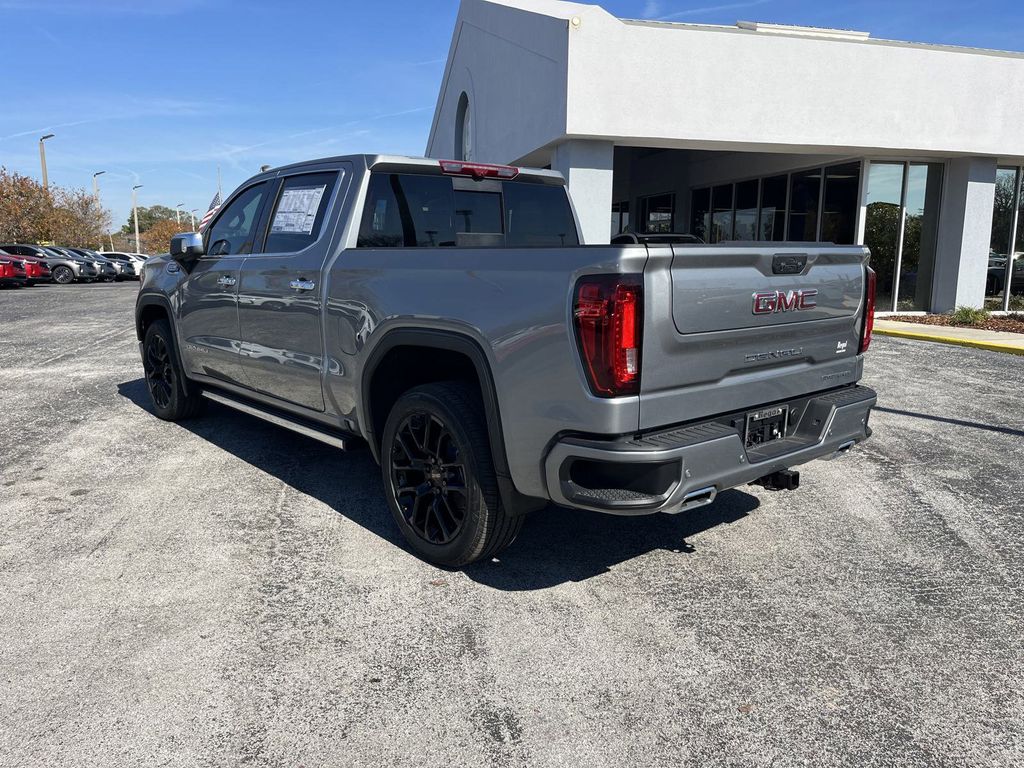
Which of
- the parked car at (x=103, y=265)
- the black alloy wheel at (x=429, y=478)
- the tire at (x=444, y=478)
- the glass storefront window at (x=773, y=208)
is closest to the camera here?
the tire at (x=444, y=478)

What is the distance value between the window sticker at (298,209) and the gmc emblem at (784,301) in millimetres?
2620

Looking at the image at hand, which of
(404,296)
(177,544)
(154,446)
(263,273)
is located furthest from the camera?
(154,446)

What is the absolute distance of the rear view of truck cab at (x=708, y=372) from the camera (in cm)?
295

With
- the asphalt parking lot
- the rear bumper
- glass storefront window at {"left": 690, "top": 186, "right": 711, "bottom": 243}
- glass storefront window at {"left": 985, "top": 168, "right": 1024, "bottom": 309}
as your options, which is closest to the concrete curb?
glass storefront window at {"left": 985, "top": 168, "right": 1024, "bottom": 309}

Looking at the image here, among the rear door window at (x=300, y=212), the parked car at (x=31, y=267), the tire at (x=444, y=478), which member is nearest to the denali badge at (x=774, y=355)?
the tire at (x=444, y=478)

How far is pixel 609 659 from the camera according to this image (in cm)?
302

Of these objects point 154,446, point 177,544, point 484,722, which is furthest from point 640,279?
point 154,446

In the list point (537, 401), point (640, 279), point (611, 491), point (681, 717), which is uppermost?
point (640, 279)

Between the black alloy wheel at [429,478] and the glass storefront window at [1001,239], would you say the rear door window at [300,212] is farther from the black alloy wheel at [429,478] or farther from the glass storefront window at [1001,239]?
the glass storefront window at [1001,239]

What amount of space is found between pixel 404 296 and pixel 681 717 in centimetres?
217

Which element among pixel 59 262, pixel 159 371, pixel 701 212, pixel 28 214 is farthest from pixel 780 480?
pixel 28 214

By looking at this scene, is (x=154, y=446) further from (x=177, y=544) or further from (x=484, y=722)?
(x=484, y=722)

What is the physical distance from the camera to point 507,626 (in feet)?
10.8

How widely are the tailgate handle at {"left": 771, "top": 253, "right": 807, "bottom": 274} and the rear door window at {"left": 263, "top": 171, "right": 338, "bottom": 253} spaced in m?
2.51
